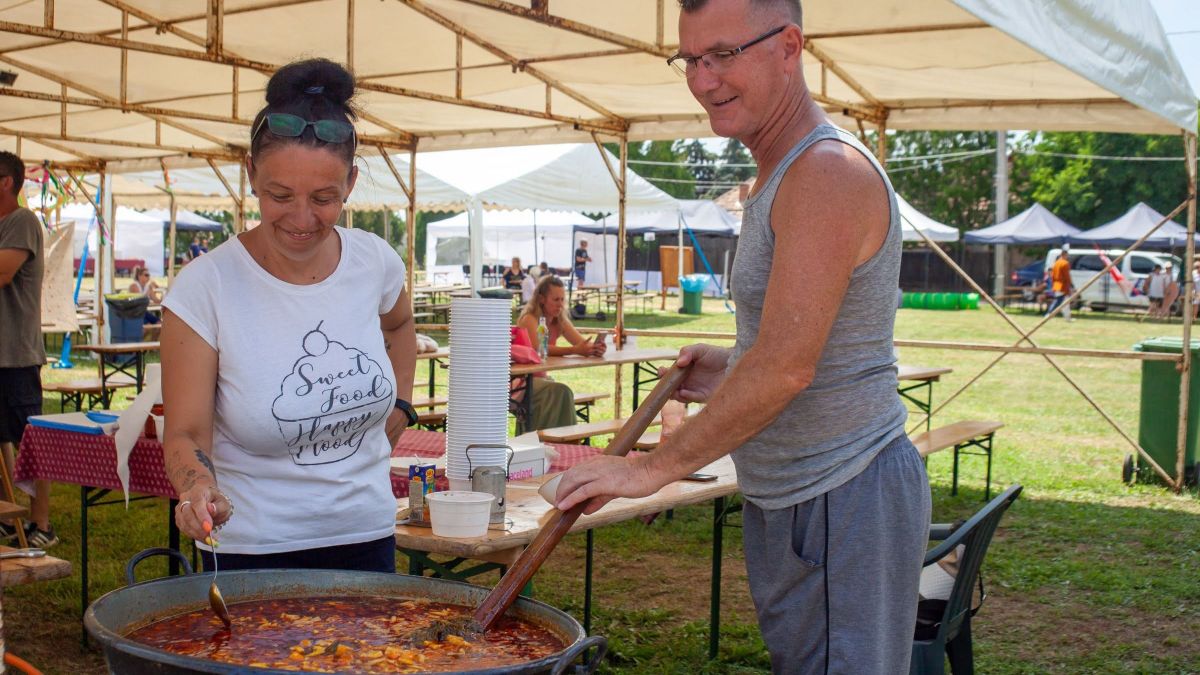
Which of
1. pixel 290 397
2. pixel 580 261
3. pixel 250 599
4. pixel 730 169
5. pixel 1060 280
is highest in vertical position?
pixel 730 169

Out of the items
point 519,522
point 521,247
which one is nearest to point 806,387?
point 519,522

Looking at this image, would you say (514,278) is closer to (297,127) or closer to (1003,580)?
(1003,580)

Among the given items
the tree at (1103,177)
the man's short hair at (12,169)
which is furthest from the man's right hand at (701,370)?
the tree at (1103,177)

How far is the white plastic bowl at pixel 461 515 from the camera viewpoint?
3057 mm

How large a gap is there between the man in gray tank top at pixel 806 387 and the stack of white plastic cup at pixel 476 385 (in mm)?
1692

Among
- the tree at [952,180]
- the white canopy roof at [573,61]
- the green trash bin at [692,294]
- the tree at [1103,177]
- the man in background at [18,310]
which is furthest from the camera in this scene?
the tree at [952,180]

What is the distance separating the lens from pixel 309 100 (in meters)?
2.06

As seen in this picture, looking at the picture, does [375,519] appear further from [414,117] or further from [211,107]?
[211,107]

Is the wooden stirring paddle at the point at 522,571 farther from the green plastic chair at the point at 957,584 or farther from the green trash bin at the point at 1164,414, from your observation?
the green trash bin at the point at 1164,414

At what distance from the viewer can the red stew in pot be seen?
1725mm

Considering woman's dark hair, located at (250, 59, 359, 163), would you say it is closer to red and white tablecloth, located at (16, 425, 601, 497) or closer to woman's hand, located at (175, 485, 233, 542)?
woman's hand, located at (175, 485, 233, 542)

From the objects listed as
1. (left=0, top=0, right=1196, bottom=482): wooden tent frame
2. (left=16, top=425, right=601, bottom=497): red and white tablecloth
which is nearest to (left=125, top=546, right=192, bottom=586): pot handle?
(left=16, top=425, right=601, bottom=497): red and white tablecloth

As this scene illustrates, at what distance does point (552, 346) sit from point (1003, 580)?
4089mm

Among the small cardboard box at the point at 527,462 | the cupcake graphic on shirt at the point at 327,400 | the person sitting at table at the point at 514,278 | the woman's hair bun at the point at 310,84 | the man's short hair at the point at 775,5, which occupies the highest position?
the man's short hair at the point at 775,5
